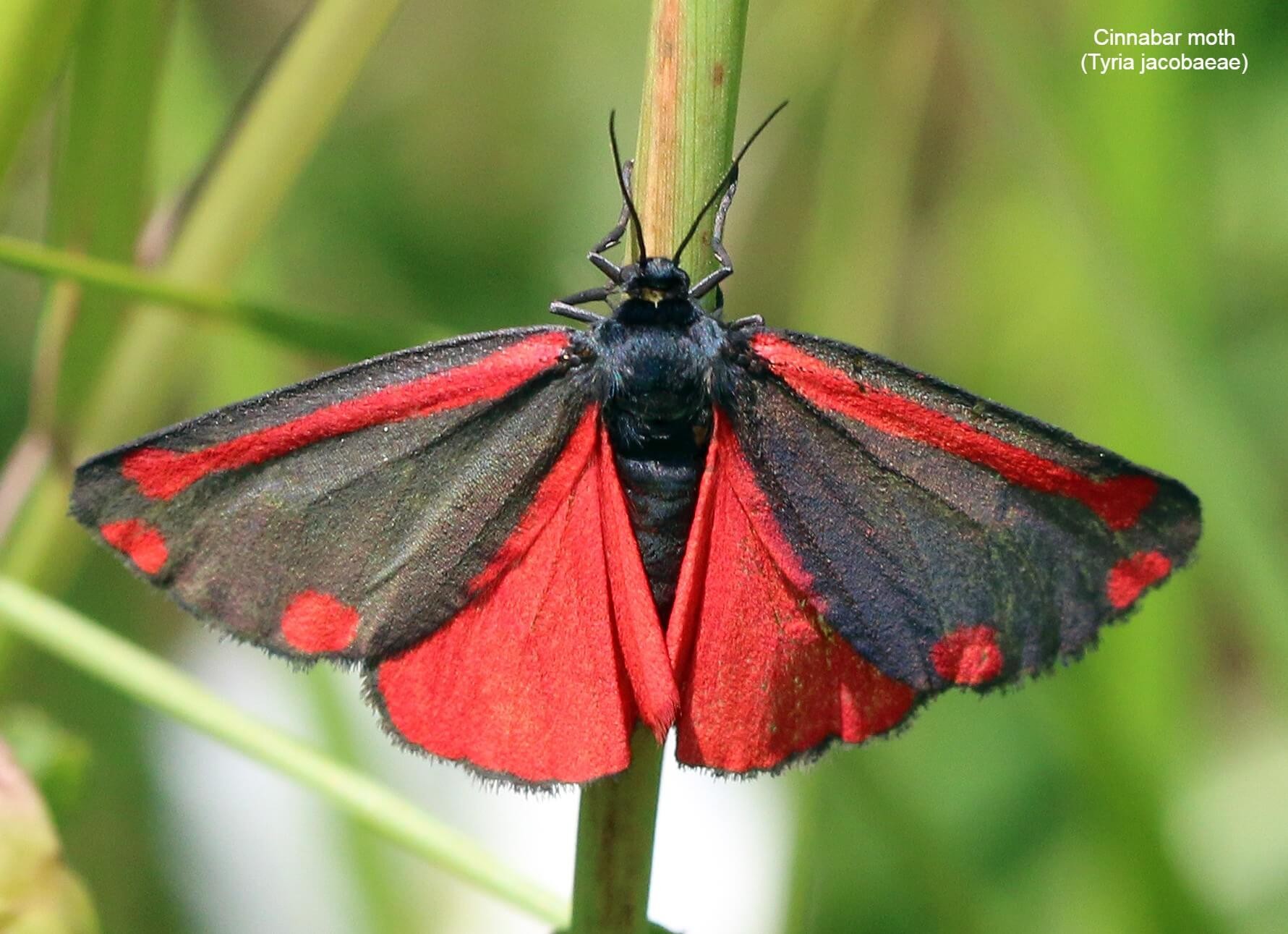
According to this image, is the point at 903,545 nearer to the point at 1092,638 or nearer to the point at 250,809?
the point at 1092,638

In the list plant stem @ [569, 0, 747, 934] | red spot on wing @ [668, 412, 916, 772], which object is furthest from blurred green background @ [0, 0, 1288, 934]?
plant stem @ [569, 0, 747, 934]

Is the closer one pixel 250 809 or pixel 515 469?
pixel 515 469

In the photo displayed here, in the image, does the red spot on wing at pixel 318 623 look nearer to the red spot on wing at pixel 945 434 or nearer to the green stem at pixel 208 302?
the green stem at pixel 208 302

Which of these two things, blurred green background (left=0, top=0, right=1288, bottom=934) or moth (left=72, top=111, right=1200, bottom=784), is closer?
moth (left=72, top=111, right=1200, bottom=784)

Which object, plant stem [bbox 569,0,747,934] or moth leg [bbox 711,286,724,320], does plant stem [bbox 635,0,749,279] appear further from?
moth leg [bbox 711,286,724,320]

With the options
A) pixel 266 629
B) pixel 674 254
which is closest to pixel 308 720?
pixel 266 629

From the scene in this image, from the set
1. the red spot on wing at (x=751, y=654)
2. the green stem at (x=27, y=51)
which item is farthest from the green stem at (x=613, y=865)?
the green stem at (x=27, y=51)
